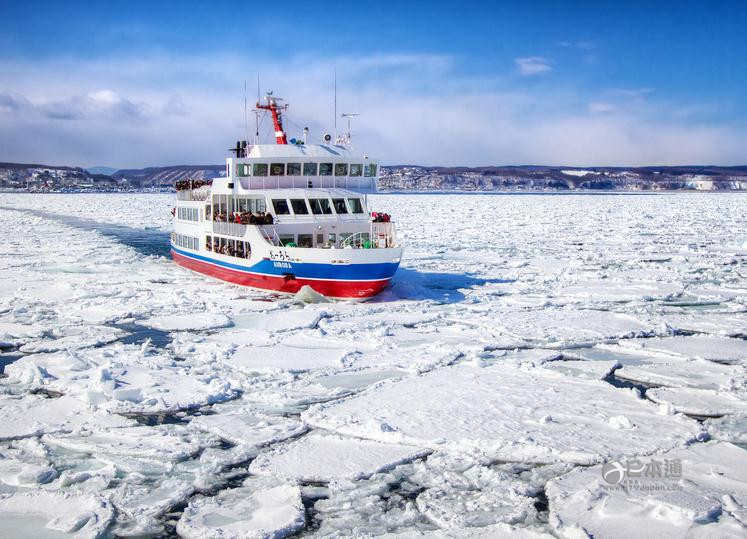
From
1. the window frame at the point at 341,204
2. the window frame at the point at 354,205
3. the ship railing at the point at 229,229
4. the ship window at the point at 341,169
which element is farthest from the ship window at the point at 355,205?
the ship railing at the point at 229,229

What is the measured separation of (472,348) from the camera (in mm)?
13734

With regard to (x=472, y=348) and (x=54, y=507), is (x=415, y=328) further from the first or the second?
(x=54, y=507)

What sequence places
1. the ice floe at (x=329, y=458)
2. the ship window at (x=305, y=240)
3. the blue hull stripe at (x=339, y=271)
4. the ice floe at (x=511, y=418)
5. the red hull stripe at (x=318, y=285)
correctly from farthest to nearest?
1. the ship window at (x=305, y=240)
2. the red hull stripe at (x=318, y=285)
3. the blue hull stripe at (x=339, y=271)
4. the ice floe at (x=511, y=418)
5. the ice floe at (x=329, y=458)

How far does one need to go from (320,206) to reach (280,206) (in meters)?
1.31

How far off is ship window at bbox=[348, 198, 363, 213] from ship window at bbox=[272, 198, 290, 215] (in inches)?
84.6

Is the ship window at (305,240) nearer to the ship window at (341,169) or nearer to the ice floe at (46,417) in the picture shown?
the ship window at (341,169)

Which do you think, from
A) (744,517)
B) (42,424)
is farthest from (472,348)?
(42,424)

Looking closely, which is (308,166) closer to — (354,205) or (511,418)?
(354,205)

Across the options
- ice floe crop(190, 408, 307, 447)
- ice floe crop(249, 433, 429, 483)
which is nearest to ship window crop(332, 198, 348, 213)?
ice floe crop(190, 408, 307, 447)

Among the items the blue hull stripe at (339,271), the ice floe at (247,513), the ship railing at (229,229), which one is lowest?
the ice floe at (247,513)

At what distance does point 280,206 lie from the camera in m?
21.8

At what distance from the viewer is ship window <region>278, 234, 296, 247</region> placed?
69.5 ft

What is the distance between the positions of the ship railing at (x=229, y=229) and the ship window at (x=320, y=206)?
91.8 inches

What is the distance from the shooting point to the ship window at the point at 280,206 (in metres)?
21.7
